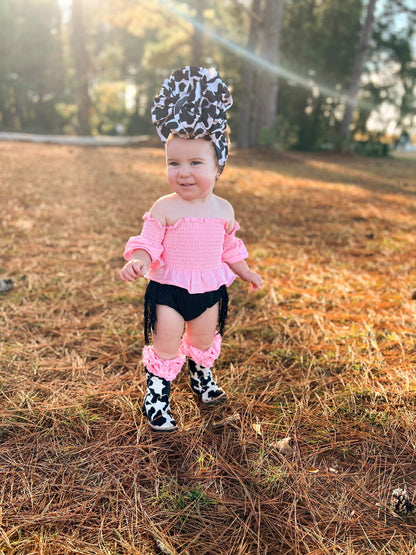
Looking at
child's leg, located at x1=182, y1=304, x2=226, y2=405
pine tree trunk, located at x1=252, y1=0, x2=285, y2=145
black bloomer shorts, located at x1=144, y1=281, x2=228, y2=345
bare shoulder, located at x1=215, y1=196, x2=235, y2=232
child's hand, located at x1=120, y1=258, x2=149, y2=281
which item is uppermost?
pine tree trunk, located at x1=252, y1=0, x2=285, y2=145

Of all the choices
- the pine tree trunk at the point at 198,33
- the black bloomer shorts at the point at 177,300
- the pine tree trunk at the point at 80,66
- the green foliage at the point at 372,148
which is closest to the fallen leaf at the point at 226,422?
the black bloomer shorts at the point at 177,300

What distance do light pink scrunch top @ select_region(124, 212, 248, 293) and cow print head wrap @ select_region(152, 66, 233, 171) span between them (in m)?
0.36

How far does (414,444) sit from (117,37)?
42.3 metres

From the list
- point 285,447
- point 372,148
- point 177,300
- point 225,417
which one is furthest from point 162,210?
point 372,148

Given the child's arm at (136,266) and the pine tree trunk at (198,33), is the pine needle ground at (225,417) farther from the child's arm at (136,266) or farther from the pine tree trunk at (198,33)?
the pine tree trunk at (198,33)

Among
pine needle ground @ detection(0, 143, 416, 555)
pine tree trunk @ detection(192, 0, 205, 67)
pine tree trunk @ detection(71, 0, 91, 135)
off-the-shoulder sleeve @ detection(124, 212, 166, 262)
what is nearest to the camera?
pine needle ground @ detection(0, 143, 416, 555)

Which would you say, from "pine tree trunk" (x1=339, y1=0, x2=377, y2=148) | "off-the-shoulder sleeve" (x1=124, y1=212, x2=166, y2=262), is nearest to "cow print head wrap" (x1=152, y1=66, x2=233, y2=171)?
"off-the-shoulder sleeve" (x1=124, y1=212, x2=166, y2=262)

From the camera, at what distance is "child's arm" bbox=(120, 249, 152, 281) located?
5.74 ft

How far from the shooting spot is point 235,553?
1.38m

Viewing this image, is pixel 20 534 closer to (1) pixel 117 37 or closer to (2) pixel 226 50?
(2) pixel 226 50

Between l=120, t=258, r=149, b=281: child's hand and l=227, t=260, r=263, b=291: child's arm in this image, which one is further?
l=227, t=260, r=263, b=291: child's arm

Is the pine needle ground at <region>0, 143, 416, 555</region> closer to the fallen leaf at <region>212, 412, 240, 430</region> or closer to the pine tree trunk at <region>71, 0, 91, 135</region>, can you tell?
the fallen leaf at <region>212, 412, 240, 430</region>

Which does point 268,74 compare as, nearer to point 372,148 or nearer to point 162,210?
point 372,148

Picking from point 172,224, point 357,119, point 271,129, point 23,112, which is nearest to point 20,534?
point 172,224
